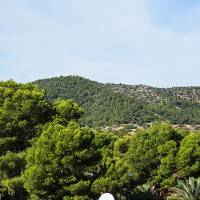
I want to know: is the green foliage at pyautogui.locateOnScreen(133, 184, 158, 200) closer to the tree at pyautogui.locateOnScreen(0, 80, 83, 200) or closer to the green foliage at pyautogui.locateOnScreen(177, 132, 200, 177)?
the green foliage at pyautogui.locateOnScreen(177, 132, 200, 177)

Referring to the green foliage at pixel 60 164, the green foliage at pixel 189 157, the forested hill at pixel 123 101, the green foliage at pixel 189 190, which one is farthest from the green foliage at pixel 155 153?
the forested hill at pixel 123 101

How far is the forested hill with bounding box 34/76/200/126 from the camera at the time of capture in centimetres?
12506

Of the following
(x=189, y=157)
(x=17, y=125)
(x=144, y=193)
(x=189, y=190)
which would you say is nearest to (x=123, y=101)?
(x=189, y=157)

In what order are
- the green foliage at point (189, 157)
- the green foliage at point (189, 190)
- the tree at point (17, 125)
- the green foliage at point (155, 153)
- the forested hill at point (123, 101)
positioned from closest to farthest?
the tree at point (17, 125)
the green foliage at point (189, 190)
the green foliage at point (189, 157)
the green foliage at point (155, 153)
the forested hill at point (123, 101)

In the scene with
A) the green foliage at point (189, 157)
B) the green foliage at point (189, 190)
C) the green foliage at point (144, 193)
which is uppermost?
the green foliage at point (189, 157)

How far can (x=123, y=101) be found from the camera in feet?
424

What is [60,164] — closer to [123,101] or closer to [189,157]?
[189,157]

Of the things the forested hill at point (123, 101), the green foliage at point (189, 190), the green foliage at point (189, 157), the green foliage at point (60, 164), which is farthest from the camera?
the forested hill at point (123, 101)

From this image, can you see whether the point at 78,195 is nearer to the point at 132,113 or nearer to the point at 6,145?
the point at 6,145

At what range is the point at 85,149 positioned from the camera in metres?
29.9

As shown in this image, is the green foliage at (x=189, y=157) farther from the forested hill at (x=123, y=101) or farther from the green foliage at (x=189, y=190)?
the forested hill at (x=123, y=101)

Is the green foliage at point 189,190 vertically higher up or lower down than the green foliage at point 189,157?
lower down

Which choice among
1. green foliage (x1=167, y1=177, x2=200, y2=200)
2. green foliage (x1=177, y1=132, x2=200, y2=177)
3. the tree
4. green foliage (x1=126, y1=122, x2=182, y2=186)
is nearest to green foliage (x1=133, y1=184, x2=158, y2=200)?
green foliage (x1=126, y1=122, x2=182, y2=186)

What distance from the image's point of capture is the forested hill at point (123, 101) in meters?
125
